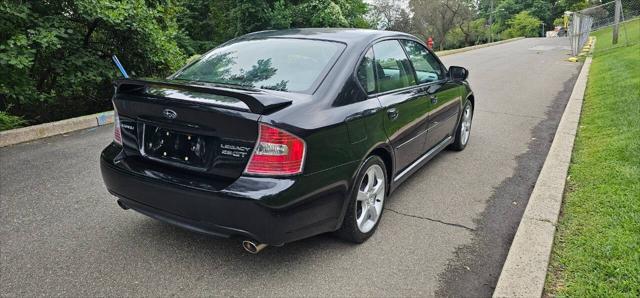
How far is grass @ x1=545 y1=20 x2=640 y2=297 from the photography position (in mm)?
2758

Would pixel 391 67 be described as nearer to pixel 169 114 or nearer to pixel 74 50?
pixel 169 114

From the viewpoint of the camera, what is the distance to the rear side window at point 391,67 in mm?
3641

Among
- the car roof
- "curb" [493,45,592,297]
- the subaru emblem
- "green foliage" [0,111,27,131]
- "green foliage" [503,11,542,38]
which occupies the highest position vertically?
"green foliage" [503,11,542,38]

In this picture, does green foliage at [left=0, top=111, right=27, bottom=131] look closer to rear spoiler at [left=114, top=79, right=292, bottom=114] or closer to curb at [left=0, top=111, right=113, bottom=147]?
curb at [left=0, top=111, right=113, bottom=147]

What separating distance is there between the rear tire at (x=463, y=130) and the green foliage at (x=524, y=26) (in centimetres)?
5681

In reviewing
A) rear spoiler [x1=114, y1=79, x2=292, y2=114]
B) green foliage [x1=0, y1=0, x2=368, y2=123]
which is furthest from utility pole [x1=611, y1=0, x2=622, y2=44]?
rear spoiler [x1=114, y1=79, x2=292, y2=114]

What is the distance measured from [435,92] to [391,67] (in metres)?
0.84

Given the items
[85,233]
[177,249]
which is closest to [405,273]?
[177,249]

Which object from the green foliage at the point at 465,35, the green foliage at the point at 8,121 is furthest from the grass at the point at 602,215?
the green foliage at the point at 465,35

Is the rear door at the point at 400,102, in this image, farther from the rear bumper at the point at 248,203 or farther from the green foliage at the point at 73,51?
the green foliage at the point at 73,51

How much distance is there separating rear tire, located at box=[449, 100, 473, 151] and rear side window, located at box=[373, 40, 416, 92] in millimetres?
1693

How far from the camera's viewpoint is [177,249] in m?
3.26

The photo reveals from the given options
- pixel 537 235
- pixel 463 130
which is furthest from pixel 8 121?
pixel 537 235

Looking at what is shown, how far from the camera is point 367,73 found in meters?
3.45
